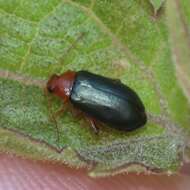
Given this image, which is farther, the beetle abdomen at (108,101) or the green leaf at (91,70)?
the beetle abdomen at (108,101)

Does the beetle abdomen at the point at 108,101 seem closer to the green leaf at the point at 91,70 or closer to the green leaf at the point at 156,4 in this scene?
the green leaf at the point at 91,70

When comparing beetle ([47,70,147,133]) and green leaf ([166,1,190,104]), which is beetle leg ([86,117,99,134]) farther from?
green leaf ([166,1,190,104])

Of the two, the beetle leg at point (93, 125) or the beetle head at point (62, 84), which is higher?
the beetle head at point (62, 84)

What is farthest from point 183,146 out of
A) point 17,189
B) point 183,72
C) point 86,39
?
point 17,189

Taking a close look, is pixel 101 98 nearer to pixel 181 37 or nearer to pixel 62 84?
pixel 62 84

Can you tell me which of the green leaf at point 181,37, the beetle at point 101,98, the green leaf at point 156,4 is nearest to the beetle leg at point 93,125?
the beetle at point 101,98

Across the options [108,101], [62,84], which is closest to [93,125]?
[108,101]

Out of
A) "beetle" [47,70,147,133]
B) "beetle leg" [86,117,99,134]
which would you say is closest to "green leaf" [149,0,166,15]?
"beetle" [47,70,147,133]
